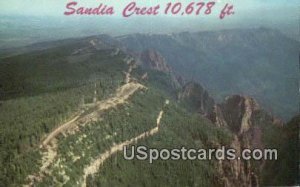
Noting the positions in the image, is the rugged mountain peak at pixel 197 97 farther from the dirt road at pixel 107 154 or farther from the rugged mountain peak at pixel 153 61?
the dirt road at pixel 107 154

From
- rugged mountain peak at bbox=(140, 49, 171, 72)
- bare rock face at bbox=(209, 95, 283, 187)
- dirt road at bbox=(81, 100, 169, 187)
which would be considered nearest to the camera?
dirt road at bbox=(81, 100, 169, 187)

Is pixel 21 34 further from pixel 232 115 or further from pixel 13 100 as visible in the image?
pixel 232 115

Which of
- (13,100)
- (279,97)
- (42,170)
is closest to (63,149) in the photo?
(42,170)

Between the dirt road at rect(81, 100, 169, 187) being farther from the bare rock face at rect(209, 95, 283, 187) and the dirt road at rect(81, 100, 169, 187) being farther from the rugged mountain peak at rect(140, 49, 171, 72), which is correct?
the bare rock face at rect(209, 95, 283, 187)

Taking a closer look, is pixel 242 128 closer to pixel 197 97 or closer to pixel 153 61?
pixel 197 97

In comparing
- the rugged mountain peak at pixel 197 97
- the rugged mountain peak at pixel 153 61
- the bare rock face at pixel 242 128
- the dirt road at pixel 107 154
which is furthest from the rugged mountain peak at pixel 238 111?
the dirt road at pixel 107 154

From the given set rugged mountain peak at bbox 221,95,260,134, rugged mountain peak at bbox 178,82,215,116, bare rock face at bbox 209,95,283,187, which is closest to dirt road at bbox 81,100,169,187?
rugged mountain peak at bbox 178,82,215,116
